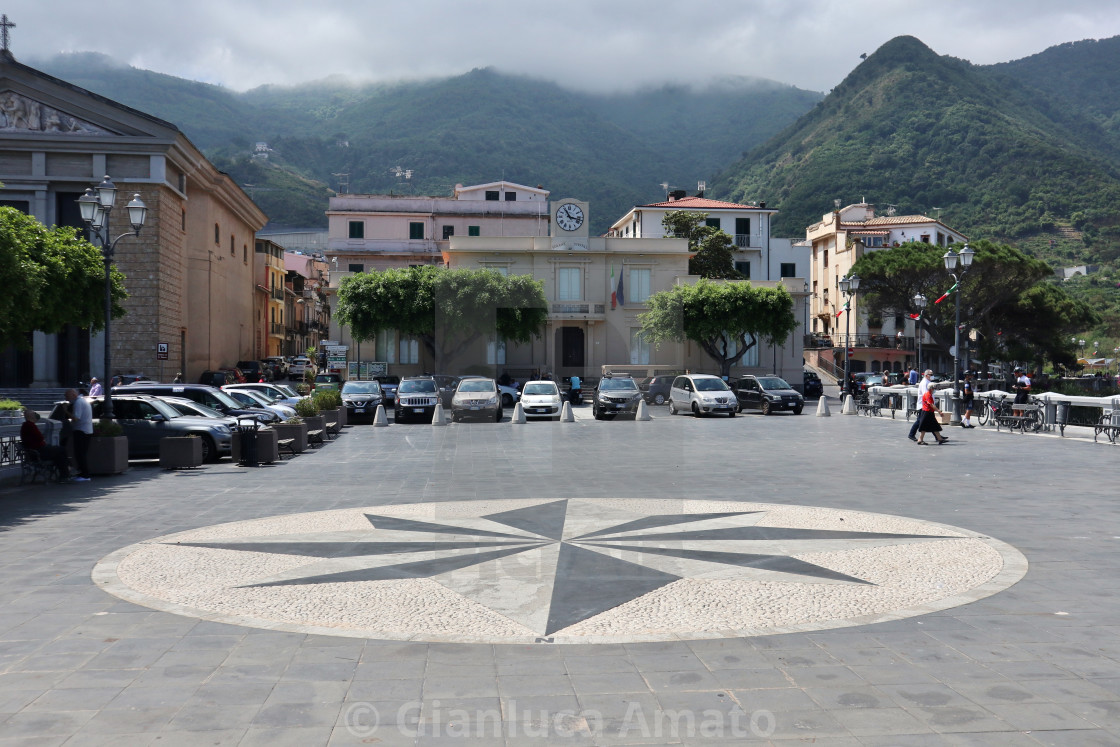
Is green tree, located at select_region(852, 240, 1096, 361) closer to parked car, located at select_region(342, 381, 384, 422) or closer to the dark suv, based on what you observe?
parked car, located at select_region(342, 381, 384, 422)

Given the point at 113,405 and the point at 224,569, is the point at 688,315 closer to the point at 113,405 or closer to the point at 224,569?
the point at 113,405

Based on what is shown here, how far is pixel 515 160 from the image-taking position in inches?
5413

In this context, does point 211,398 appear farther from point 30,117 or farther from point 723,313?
point 723,313

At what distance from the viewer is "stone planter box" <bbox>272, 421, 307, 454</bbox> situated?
729 inches

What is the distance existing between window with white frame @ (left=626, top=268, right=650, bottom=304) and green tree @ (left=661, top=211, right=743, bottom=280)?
9.28 m

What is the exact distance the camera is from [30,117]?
3628 cm

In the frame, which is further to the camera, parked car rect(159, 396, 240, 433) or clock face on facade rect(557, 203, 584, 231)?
clock face on facade rect(557, 203, 584, 231)

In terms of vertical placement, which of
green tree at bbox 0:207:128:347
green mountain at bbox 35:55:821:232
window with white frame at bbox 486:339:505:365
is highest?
green mountain at bbox 35:55:821:232

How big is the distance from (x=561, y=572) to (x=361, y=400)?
982 inches

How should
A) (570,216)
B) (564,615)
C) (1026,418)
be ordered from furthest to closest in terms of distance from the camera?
(570,216)
(1026,418)
(564,615)

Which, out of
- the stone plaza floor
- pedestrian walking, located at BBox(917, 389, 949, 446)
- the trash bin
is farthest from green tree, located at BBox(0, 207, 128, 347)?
pedestrian walking, located at BBox(917, 389, 949, 446)

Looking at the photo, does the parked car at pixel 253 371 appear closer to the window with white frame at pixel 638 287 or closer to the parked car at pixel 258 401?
the window with white frame at pixel 638 287

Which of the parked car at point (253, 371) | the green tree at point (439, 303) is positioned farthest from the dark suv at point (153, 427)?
the parked car at point (253, 371)

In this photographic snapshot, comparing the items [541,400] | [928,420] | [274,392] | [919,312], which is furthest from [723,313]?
[928,420]
